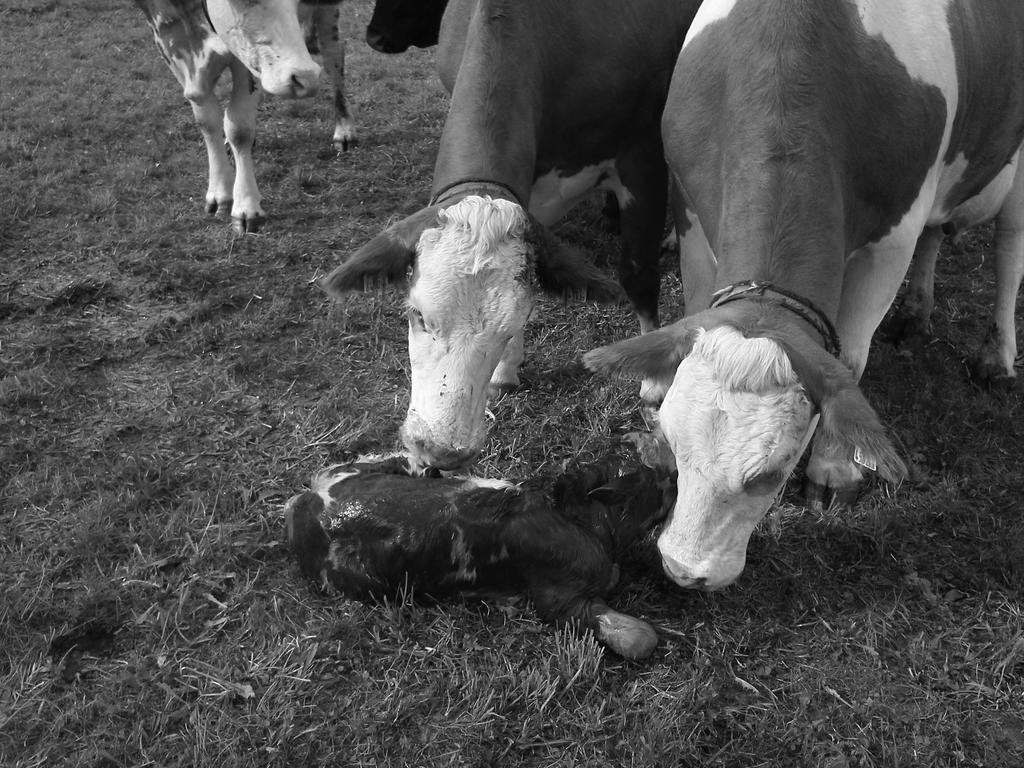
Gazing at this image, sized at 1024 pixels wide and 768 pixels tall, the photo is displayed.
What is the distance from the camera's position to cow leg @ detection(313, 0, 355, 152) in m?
7.26

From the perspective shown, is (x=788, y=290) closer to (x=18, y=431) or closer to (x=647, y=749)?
(x=647, y=749)

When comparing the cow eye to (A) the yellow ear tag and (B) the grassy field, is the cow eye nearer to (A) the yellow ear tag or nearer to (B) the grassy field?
(A) the yellow ear tag

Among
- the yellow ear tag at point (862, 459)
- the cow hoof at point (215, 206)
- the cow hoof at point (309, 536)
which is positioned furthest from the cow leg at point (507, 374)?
the cow hoof at point (215, 206)

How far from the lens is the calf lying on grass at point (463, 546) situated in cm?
290

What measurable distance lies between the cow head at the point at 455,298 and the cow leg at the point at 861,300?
129 centimetres

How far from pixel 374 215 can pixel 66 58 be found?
18.9 ft

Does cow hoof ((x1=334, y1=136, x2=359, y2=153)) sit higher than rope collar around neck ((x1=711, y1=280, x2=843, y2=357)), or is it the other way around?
cow hoof ((x1=334, y1=136, x2=359, y2=153))

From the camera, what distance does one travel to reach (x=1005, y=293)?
4570 millimetres

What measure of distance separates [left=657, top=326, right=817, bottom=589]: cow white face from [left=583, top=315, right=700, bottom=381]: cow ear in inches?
2.4

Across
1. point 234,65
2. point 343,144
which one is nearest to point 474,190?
point 234,65

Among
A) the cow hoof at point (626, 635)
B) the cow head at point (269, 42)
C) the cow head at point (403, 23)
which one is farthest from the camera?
the cow head at point (403, 23)

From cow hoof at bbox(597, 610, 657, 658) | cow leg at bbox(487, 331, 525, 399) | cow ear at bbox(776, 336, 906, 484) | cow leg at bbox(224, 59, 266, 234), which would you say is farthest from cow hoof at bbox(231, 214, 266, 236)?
cow ear at bbox(776, 336, 906, 484)

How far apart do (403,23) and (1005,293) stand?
473 cm

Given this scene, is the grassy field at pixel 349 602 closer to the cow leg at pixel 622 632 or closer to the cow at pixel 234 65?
the cow leg at pixel 622 632
